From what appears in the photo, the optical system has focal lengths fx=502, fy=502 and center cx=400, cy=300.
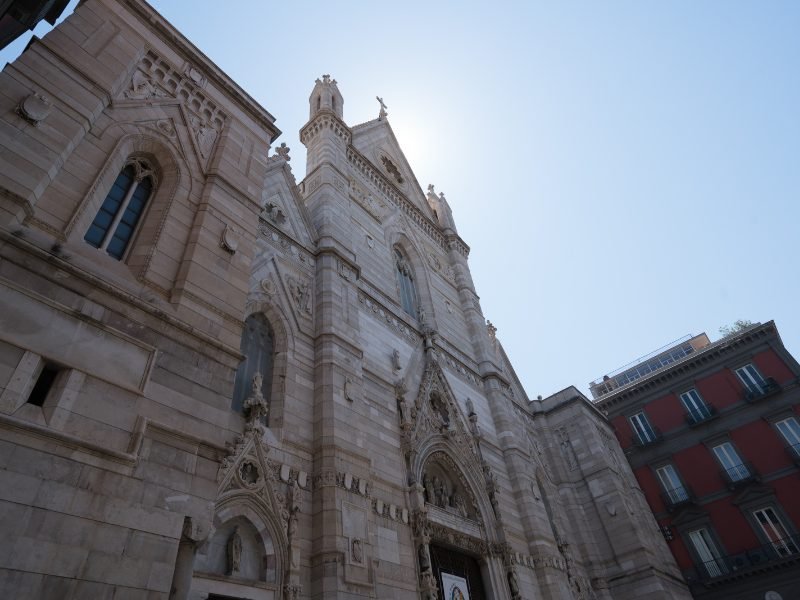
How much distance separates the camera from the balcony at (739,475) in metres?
25.2

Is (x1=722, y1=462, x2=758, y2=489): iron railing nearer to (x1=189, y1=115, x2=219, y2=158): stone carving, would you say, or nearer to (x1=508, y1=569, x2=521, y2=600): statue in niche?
(x1=508, y1=569, x2=521, y2=600): statue in niche

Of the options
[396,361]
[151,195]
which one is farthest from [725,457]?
[151,195]

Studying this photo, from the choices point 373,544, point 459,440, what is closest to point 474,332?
point 459,440

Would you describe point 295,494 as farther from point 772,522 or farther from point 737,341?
point 737,341

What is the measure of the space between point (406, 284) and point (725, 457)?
2035 cm

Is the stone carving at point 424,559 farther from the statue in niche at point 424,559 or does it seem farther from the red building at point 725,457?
the red building at point 725,457

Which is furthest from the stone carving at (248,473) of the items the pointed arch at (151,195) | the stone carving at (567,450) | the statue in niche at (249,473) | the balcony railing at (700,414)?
the balcony railing at (700,414)

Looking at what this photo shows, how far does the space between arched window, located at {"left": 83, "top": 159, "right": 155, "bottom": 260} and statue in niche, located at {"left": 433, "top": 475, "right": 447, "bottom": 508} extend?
1071 centimetres

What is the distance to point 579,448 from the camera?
2447cm

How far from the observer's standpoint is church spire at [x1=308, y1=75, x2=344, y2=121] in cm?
2136

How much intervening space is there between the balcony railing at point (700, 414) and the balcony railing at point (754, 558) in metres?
6.68

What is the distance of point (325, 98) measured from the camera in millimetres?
21719

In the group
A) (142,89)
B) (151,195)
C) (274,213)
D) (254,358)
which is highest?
(274,213)

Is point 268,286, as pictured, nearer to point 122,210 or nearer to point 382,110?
point 122,210
